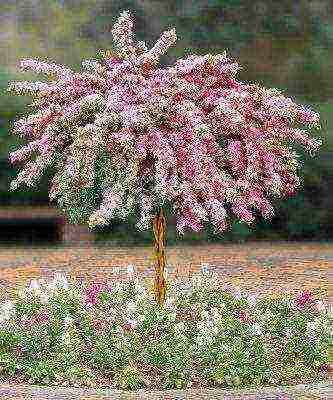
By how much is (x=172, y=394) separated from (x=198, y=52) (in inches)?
420

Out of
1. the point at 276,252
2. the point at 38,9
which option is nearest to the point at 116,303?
the point at 276,252

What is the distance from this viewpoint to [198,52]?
644 inches

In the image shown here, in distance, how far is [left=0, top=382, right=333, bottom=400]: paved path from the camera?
5977mm

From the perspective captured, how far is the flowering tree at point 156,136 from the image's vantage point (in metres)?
6.94

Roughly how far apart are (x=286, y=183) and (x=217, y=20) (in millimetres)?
8833

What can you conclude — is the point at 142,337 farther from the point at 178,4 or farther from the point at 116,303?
the point at 178,4

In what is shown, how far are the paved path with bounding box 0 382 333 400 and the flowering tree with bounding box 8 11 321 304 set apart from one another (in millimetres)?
1161

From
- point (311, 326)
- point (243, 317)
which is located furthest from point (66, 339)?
point (311, 326)

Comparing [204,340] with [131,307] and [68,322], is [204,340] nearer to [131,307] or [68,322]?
[131,307]

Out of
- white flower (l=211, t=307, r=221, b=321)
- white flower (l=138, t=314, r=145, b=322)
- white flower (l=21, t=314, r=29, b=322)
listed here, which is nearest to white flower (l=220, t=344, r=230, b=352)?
white flower (l=211, t=307, r=221, b=321)

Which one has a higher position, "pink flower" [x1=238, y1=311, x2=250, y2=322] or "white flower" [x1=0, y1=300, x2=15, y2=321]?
"white flower" [x1=0, y1=300, x2=15, y2=321]

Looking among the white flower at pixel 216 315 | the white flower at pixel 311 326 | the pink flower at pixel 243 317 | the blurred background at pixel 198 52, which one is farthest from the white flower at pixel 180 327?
the blurred background at pixel 198 52

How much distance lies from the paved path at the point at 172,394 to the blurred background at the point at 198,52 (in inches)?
322

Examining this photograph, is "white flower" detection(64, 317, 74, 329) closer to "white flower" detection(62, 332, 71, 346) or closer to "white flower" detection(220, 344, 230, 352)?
"white flower" detection(62, 332, 71, 346)
